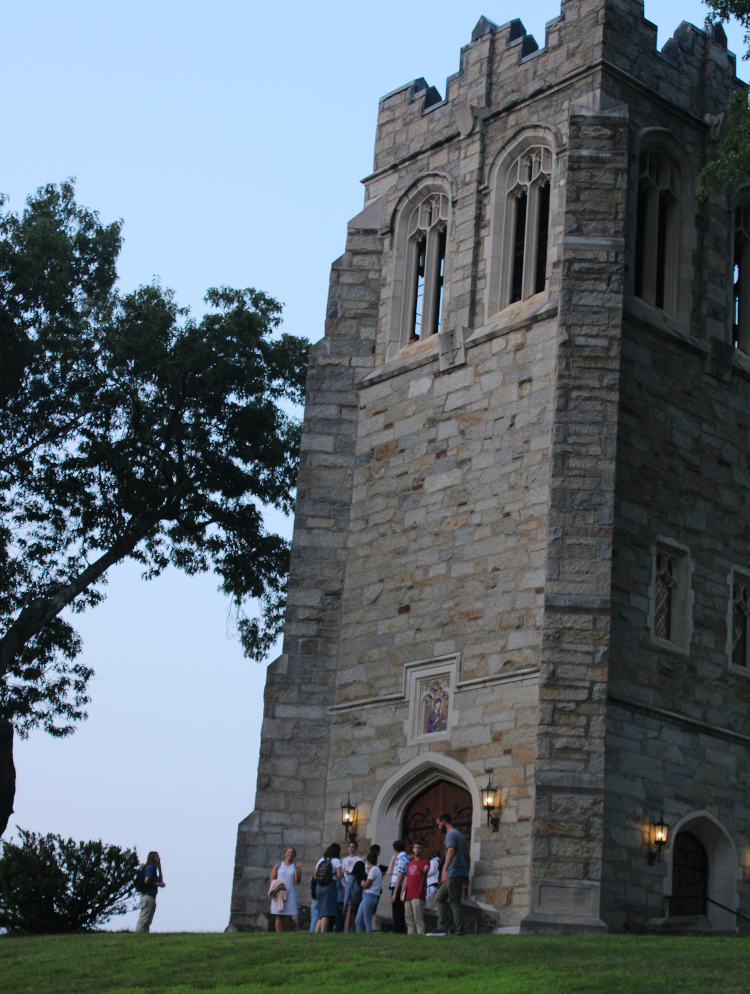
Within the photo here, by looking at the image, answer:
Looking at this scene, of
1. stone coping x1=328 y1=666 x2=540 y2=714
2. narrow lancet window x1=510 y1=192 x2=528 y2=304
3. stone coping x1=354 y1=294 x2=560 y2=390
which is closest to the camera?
stone coping x1=328 y1=666 x2=540 y2=714

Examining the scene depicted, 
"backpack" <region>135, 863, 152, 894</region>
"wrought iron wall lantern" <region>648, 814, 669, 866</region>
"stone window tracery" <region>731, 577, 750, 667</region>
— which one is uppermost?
"stone window tracery" <region>731, 577, 750, 667</region>

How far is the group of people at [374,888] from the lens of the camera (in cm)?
1628

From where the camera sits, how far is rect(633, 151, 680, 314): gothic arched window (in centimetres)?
2145

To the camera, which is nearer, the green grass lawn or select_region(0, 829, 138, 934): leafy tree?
the green grass lawn

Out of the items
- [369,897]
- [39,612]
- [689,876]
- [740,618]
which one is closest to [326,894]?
[369,897]

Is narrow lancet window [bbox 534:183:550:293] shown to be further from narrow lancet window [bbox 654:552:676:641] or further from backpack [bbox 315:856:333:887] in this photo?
backpack [bbox 315:856:333:887]

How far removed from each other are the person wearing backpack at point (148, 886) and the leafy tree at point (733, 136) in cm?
1206

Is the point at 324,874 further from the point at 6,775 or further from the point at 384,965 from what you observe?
the point at 384,965

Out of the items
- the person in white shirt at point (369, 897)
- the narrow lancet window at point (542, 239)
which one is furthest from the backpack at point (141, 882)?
the narrow lancet window at point (542, 239)

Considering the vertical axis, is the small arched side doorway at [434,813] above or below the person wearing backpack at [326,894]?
A: above

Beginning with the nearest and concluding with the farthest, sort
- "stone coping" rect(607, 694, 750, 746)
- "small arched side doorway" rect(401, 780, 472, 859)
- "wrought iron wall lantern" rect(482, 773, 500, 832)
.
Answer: "wrought iron wall lantern" rect(482, 773, 500, 832)
"stone coping" rect(607, 694, 750, 746)
"small arched side doorway" rect(401, 780, 472, 859)

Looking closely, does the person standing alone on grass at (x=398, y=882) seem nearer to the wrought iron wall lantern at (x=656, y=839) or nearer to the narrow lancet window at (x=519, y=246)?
the wrought iron wall lantern at (x=656, y=839)

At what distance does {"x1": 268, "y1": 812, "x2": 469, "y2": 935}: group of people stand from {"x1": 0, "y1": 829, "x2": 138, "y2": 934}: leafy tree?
2.38m

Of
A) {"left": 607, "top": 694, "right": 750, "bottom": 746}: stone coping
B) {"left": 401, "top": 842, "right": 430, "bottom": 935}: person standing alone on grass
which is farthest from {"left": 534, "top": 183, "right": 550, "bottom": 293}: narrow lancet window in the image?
{"left": 401, "top": 842, "right": 430, "bottom": 935}: person standing alone on grass
